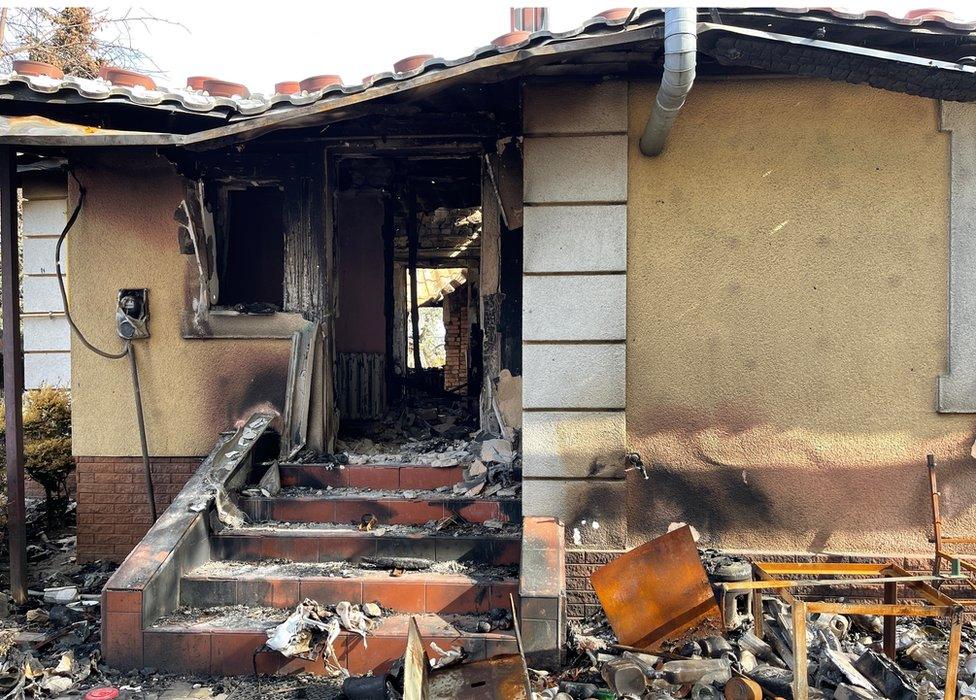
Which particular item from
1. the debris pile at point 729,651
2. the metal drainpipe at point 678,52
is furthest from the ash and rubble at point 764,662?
the metal drainpipe at point 678,52

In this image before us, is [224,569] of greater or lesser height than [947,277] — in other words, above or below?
below

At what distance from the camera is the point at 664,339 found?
18.0ft

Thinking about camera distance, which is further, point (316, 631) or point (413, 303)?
point (413, 303)

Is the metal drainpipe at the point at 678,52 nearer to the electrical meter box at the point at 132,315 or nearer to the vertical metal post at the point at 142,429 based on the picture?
the electrical meter box at the point at 132,315

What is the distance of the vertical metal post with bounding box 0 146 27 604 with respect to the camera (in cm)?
589

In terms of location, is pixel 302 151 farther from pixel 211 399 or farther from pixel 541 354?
pixel 541 354

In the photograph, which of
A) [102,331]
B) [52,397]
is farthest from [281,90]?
[52,397]

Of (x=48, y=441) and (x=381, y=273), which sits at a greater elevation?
(x=381, y=273)

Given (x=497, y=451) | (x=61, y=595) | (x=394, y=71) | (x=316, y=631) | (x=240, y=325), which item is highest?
(x=394, y=71)

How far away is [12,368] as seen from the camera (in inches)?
236

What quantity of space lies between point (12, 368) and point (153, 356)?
1088 mm

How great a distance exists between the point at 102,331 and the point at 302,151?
98.0 inches

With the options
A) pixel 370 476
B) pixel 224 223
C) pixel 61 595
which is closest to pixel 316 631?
pixel 370 476

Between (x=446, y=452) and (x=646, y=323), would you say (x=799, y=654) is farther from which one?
(x=446, y=452)
